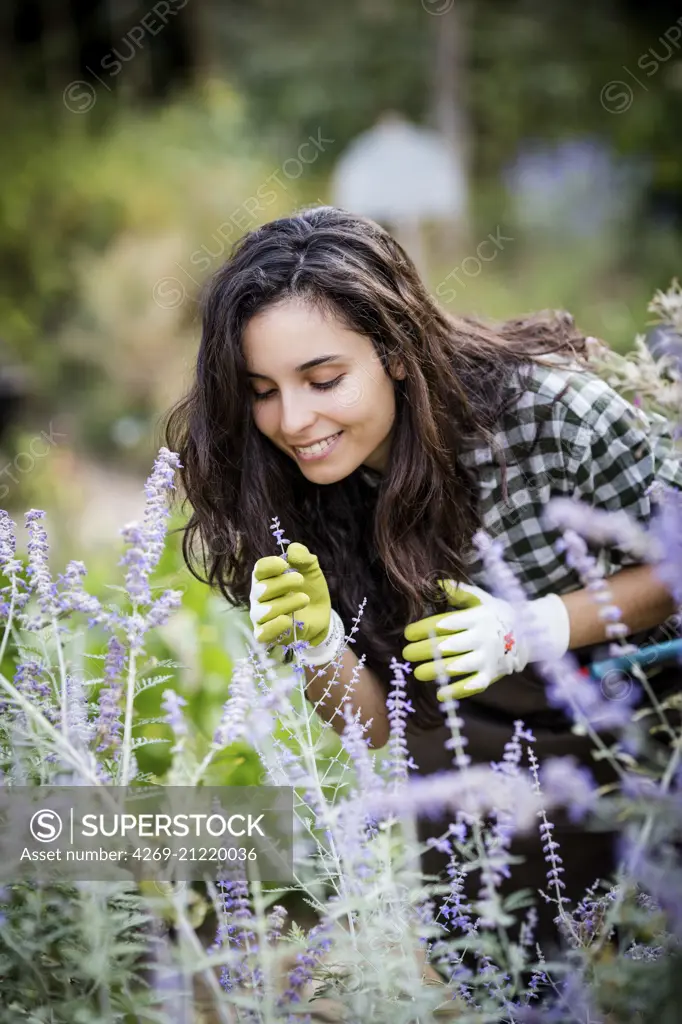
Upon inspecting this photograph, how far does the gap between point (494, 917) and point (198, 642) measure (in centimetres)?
159

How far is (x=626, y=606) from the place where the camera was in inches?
60.5

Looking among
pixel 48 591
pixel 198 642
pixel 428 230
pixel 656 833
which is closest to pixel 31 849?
pixel 48 591

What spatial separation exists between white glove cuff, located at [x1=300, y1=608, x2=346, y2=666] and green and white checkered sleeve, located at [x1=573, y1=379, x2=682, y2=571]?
48cm

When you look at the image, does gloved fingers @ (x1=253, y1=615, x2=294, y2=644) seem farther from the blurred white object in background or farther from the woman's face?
the blurred white object in background

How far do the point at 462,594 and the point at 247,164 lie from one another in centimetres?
652

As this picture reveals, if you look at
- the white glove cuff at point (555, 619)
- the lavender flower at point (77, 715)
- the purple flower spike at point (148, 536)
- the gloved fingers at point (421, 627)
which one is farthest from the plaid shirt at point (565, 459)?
the lavender flower at point (77, 715)

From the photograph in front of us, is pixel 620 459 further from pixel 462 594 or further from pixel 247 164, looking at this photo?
pixel 247 164

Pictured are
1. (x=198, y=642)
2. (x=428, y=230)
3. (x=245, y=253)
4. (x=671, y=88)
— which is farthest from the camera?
(x=428, y=230)

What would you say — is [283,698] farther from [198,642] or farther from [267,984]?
[198,642]

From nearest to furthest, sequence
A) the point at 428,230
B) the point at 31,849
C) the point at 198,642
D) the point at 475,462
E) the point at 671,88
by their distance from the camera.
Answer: the point at 31,849
the point at 475,462
the point at 198,642
the point at 671,88
the point at 428,230

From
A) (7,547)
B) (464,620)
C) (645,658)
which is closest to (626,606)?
(645,658)

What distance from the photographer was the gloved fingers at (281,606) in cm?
122

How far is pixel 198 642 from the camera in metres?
2.32

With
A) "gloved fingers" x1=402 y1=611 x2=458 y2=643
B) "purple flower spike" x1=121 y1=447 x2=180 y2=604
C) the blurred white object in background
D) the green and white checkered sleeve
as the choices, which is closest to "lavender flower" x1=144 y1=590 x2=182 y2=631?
"purple flower spike" x1=121 y1=447 x2=180 y2=604
